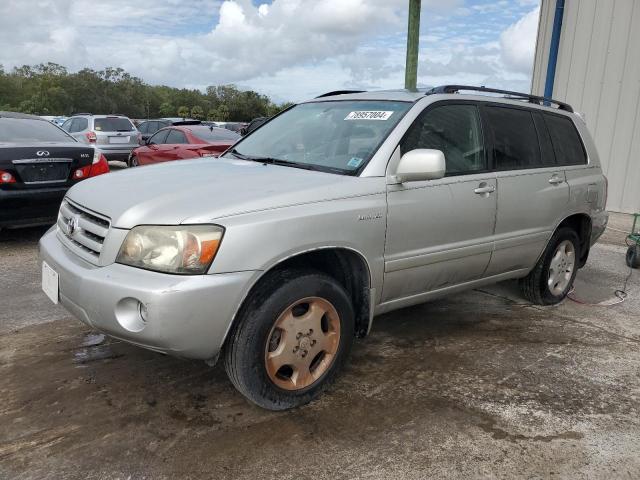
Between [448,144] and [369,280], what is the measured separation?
1.13m

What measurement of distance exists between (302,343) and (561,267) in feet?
9.50

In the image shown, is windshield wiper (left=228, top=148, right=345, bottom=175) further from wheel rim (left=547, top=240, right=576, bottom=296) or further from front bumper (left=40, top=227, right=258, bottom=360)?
wheel rim (left=547, top=240, right=576, bottom=296)

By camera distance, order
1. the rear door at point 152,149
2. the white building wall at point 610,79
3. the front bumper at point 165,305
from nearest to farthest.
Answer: the front bumper at point 165,305
the white building wall at point 610,79
the rear door at point 152,149

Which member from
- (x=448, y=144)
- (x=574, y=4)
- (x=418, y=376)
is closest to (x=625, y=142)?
(x=574, y=4)

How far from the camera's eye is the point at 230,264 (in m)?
2.54

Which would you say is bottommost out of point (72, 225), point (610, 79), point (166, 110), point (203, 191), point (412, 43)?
point (166, 110)

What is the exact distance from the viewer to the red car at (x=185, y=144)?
9945 millimetres

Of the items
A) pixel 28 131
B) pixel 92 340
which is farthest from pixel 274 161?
pixel 28 131

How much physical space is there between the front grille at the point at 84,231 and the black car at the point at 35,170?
3.01m

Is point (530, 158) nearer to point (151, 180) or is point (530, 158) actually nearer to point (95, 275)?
point (151, 180)

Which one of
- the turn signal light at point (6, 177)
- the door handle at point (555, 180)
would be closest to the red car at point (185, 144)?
the turn signal light at point (6, 177)

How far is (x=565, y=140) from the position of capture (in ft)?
15.3

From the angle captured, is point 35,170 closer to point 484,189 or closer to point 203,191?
point 203,191

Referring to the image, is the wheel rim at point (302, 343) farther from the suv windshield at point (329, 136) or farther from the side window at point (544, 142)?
the side window at point (544, 142)
